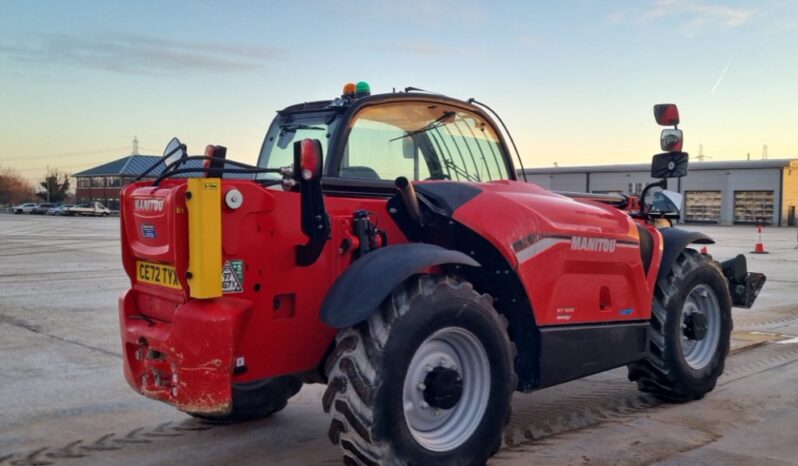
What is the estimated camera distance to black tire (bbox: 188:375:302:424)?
503 cm

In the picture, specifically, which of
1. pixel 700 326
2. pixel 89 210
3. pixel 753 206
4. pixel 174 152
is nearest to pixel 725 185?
pixel 753 206

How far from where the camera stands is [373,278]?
12.6ft

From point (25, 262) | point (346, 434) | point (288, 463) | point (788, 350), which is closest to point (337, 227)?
point (346, 434)

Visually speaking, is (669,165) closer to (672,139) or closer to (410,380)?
(672,139)

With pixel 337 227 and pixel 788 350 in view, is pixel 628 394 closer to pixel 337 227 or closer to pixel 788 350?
pixel 788 350

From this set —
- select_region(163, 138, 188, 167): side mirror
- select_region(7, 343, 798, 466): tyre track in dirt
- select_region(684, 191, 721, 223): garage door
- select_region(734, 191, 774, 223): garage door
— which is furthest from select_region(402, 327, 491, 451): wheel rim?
select_region(684, 191, 721, 223): garage door

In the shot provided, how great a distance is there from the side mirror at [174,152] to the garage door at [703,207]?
5873 centimetres

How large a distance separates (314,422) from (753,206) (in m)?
58.0

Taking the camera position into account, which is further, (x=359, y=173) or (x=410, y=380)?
(x=359, y=173)

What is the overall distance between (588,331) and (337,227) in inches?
72.6

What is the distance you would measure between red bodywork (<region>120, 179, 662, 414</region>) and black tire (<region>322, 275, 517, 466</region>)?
0.35 meters

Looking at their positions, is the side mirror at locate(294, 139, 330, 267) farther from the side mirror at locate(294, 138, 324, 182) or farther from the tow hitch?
the tow hitch

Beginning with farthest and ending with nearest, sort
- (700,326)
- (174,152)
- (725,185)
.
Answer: (725,185), (700,326), (174,152)

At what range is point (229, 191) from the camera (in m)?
3.68
